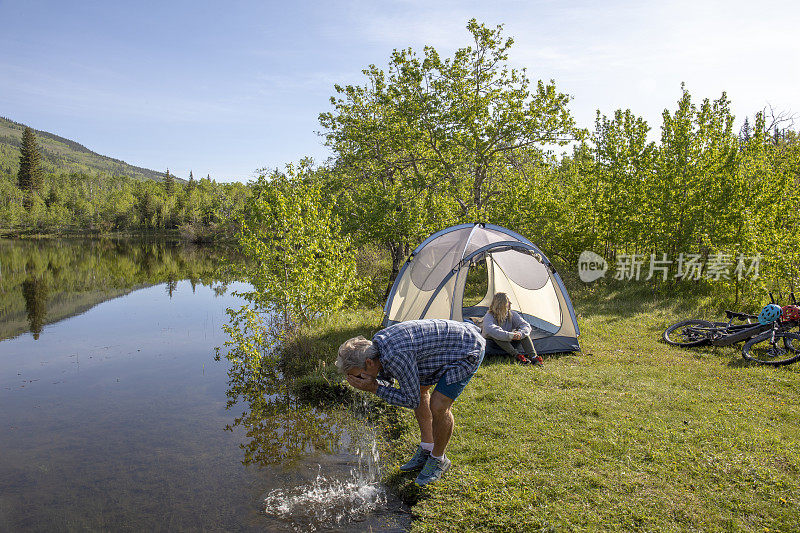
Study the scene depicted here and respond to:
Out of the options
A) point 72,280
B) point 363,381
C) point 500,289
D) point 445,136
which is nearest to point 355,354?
point 363,381

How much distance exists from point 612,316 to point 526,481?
8.33 meters

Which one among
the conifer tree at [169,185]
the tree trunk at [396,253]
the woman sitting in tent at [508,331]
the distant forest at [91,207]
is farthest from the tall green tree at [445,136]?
the conifer tree at [169,185]

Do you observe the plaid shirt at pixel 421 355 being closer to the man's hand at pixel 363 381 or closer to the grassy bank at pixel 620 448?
the man's hand at pixel 363 381

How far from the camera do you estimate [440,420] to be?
15.9 ft

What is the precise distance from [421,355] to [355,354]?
65cm

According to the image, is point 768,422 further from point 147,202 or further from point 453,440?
point 147,202

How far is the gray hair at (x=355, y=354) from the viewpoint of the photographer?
4230mm

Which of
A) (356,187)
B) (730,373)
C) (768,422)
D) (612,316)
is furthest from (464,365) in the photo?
(356,187)

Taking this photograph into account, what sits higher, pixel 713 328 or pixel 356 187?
pixel 356 187

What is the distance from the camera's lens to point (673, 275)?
46.5 ft

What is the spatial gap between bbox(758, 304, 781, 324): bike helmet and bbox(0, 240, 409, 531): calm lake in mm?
7387

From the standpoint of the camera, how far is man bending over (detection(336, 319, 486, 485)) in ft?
14.1

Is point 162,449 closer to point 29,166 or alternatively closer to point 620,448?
point 620,448

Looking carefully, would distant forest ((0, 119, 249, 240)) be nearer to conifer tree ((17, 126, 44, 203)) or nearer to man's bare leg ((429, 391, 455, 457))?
conifer tree ((17, 126, 44, 203))
